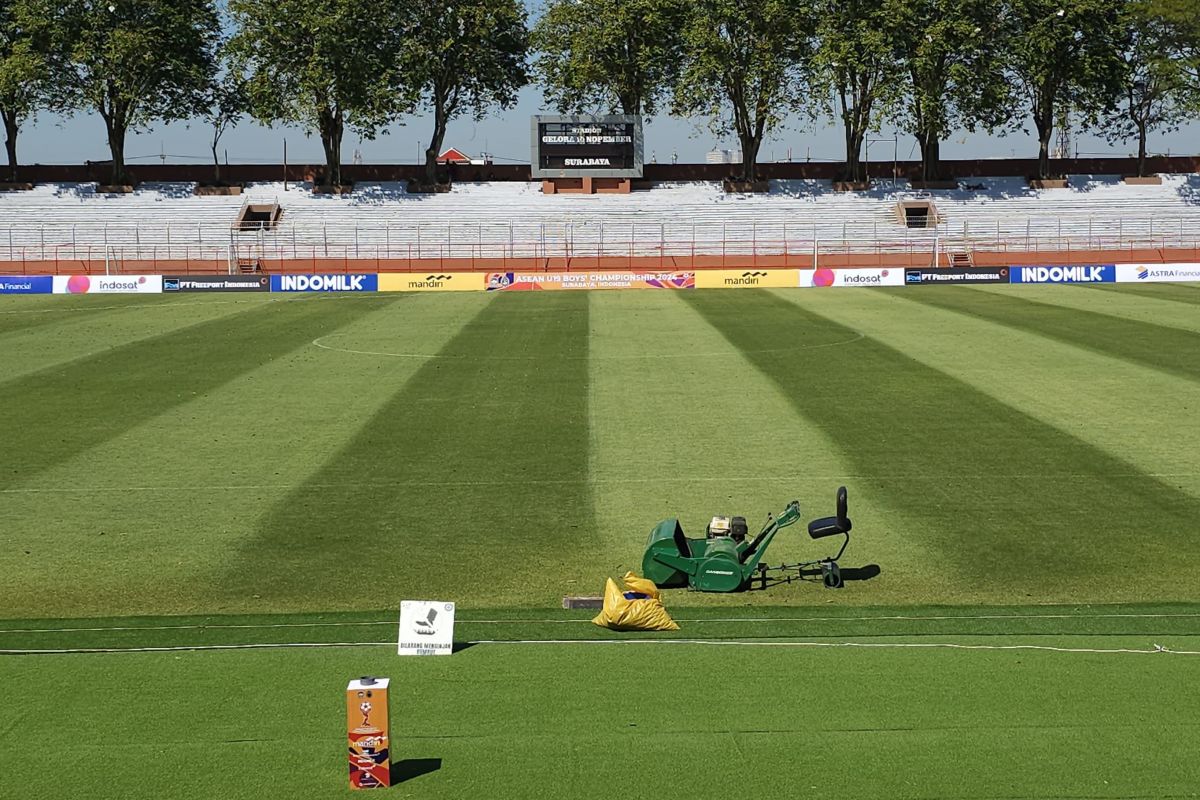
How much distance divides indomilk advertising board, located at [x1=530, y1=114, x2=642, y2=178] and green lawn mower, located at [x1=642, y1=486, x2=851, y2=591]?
65.3 meters

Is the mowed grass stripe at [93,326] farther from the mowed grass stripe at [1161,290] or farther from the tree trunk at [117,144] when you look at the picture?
the tree trunk at [117,144]

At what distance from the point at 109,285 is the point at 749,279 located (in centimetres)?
2680

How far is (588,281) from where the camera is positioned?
58.2 meters

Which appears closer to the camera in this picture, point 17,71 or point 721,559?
point 721,559

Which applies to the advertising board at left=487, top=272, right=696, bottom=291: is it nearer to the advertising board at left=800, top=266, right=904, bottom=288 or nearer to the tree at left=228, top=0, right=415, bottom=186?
the advertising board at left=800, top=266, right=904, bottom=288

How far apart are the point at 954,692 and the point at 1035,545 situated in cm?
546

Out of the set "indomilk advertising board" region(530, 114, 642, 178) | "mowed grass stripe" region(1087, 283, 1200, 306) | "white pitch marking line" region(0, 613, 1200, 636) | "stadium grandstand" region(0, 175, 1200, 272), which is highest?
"indomilk advertising board" region(530, 114, 642, 178)

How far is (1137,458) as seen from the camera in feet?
62.0

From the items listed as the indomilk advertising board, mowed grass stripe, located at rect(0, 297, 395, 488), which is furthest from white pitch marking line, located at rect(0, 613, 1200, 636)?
the indomilk advertising board

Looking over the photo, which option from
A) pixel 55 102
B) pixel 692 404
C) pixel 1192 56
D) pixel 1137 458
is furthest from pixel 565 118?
pixel 1137 458

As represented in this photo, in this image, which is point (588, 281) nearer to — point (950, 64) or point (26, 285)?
point (26, 285)

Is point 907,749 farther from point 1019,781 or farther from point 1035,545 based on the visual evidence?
point 1035,545

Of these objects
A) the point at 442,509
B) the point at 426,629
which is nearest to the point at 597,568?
the point at 442,509

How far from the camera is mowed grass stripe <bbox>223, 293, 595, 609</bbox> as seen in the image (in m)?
13.7
